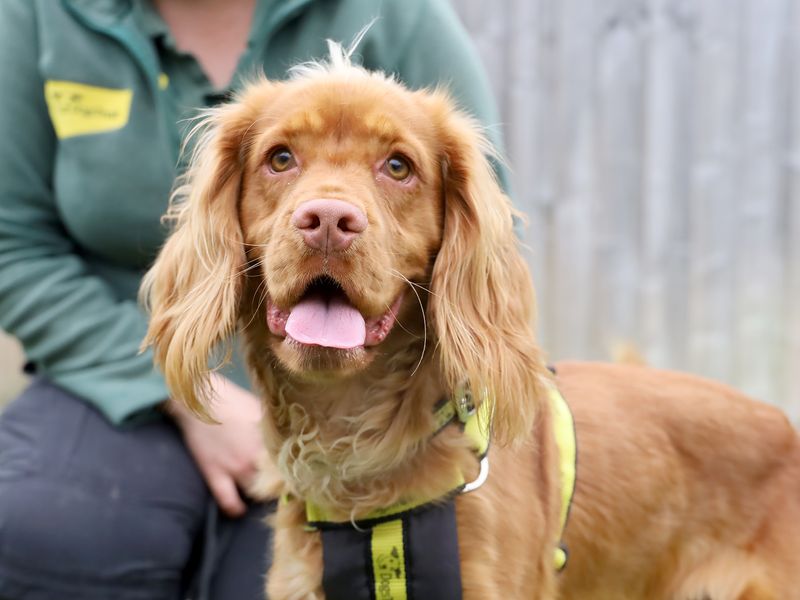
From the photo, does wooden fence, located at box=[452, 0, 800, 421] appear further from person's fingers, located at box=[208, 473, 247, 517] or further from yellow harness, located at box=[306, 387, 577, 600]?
yellow harness, located at box=[306, 387, 577, 600]

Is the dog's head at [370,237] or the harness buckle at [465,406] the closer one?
the dog's head at [370,237]

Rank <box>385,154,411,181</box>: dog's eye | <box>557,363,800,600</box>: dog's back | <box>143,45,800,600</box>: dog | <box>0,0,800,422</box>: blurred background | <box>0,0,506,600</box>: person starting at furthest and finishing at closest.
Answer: <box>0,0,800,422</box>: blurred background < <box>0,0,506,600</box>: person < <box>557,363,800,600</box>: dog's back < <box>385,154,411,181</box>: dog's eye < <box>143,45,800,600</box>: dog

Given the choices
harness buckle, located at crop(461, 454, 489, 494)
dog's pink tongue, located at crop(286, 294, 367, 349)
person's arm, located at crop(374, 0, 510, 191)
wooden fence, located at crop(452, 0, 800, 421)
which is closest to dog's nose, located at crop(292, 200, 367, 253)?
dog's pink tongue, located at crop(286, 294, 367, 349)

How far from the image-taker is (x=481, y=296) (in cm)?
198

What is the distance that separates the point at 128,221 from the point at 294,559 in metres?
1.00

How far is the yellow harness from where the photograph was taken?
1.91 meters

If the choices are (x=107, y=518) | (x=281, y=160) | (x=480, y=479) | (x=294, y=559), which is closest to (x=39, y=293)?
(x=107, y=518)

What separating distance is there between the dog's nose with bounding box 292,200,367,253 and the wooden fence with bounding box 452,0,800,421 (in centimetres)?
272

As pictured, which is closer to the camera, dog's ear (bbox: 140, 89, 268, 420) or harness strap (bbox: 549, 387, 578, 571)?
dog's ear (bbox: 140, 89, 268, 420)

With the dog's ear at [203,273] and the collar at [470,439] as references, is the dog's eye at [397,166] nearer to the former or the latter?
the dog's ear at [203,273]

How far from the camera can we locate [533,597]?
205 cm

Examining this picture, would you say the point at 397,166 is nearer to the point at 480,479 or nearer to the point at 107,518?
the point at 480,479

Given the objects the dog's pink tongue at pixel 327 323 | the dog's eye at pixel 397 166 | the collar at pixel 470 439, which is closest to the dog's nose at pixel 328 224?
the dog's pink tongue at pixel 327 323

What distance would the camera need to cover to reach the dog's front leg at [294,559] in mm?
2016
